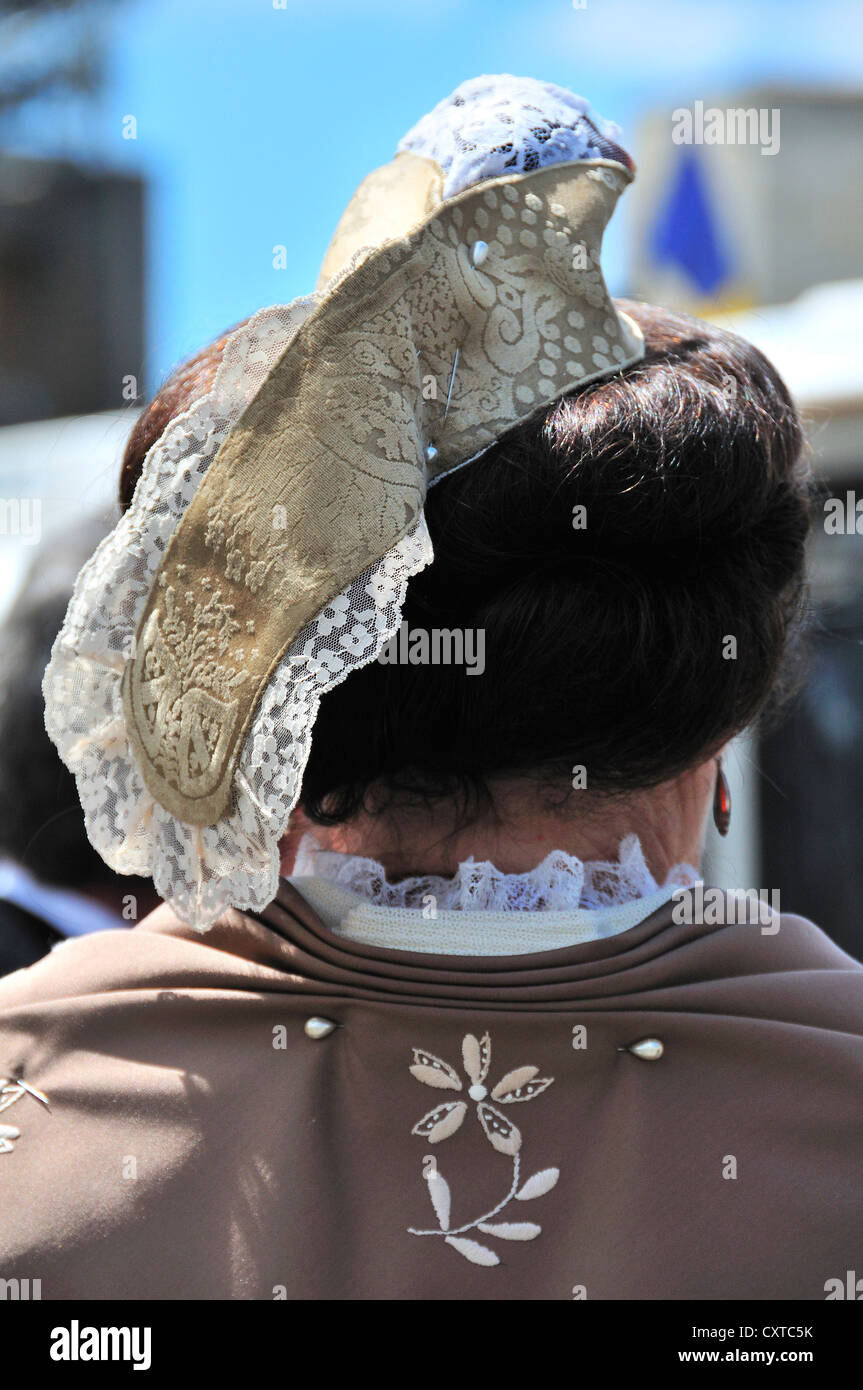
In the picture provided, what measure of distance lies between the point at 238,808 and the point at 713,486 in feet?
1.74

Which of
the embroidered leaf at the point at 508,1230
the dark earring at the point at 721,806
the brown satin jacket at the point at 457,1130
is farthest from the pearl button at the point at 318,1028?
the dark earring at the point at 721,806

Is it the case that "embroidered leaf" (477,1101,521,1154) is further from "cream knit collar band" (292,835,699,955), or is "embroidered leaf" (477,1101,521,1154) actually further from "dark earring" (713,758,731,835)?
"dark earring" (713,758,731,835)

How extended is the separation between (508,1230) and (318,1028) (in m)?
0.25

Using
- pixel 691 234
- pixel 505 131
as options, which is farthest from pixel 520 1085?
pixel 691 234

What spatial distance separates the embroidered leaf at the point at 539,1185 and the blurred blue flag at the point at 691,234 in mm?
7416

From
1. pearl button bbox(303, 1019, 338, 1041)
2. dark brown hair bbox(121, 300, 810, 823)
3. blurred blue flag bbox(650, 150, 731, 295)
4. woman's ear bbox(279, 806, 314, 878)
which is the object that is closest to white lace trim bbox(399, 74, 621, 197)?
dark brown hair bbox(121, 300, 810, 823)

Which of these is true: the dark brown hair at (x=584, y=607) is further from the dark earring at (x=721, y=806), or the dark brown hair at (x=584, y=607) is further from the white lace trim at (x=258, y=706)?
the dark earring at (x=721, y=806)

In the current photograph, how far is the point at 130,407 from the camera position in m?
1.64

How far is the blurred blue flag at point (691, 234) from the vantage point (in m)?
8.12

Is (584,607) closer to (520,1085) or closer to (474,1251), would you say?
(520,1085)

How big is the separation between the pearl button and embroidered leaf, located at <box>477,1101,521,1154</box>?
16 cm

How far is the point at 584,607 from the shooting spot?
4.20 feet
